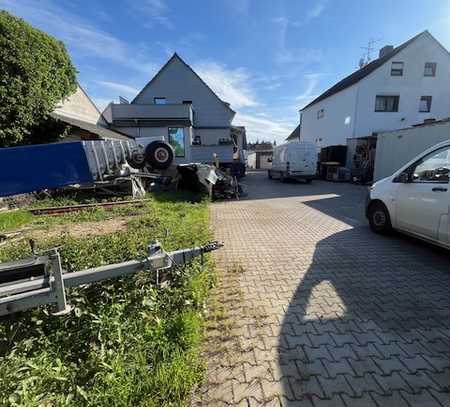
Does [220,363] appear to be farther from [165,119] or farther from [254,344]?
[165,119]

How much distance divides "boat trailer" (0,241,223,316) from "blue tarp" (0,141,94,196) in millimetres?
634

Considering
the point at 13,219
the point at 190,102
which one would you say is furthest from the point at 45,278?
the point at 190,102

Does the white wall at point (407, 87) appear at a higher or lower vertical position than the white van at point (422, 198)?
higher

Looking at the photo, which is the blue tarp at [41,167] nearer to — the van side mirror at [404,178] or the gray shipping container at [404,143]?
the van side mirror at [404,178]

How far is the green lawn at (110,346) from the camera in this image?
5.99 ft

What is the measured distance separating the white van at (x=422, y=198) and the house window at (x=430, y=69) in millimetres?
21770

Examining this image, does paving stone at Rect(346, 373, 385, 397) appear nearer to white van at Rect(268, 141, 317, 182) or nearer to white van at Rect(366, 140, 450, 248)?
white van at Rect(366, 140, 450, 248)

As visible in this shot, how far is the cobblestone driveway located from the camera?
1.99 meters

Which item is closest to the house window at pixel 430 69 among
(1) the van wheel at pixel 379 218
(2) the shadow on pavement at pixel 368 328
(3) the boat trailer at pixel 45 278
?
(1) the van wheel at pixel 379 218

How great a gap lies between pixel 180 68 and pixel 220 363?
26.1 meters

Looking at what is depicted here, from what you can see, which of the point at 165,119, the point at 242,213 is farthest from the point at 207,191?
the point at 165,119

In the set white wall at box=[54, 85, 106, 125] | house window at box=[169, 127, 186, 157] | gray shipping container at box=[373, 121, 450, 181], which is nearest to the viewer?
gray shipping container at box=[373, 121, 450, 181]

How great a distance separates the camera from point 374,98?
20406 millimetres

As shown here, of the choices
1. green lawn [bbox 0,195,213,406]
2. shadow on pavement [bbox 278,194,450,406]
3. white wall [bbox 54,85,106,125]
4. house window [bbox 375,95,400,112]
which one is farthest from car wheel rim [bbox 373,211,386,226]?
house window [bbox 375,95,400,112]
